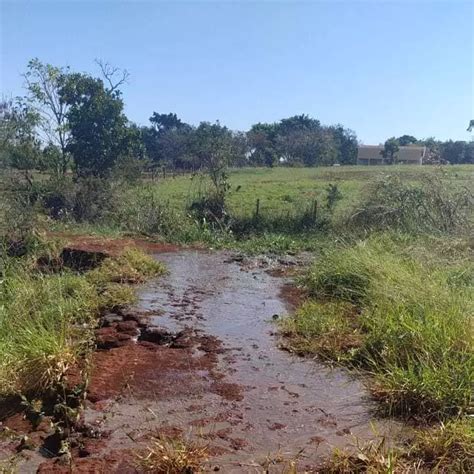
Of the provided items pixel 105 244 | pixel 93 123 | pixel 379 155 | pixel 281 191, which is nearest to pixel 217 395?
pixel 105 244

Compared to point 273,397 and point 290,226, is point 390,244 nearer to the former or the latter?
point 290,226

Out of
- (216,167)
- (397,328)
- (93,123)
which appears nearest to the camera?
(397,328)

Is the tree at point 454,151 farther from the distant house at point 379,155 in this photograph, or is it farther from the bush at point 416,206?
the bush at point 416,206

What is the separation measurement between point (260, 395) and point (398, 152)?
5693 centimetres

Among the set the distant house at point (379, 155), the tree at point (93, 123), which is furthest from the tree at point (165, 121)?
the tree at point (93, 123)

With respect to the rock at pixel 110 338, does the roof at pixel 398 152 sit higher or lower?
higher

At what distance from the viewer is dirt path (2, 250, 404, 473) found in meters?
3.92

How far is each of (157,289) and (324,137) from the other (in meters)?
48.1

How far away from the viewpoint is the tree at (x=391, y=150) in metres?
57.2

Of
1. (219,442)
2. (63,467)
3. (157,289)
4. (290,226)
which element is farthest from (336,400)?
(290,226)

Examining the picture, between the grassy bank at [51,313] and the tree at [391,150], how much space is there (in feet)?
168

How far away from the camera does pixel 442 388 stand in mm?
4410

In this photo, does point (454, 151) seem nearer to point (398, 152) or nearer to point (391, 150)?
point (398, 152)

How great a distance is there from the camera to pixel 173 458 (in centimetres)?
353
